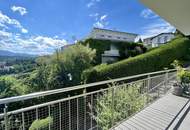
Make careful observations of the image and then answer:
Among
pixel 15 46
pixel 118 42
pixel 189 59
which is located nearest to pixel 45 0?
pixel 118 42

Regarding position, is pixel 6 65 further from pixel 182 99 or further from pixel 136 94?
pixel 182 99

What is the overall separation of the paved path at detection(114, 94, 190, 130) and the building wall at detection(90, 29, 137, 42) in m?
14.8

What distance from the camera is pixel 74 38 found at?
53.5ft

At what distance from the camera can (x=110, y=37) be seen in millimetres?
21016

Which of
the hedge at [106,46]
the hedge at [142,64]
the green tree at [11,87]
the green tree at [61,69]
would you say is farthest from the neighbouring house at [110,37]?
the green tree at [11,87]

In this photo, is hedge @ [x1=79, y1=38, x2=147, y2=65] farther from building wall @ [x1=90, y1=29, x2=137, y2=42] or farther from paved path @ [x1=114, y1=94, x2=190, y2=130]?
paved path @ [x1=114, y1=94, x2=190, y2=130]

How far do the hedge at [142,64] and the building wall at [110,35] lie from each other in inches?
305

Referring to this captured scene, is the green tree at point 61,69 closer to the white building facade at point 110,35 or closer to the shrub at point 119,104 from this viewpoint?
the white building facade at point 110,35

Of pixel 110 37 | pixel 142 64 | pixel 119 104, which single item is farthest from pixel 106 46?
pixel 119 104

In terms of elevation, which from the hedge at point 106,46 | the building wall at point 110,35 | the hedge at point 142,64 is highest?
the building wall at point 110,35

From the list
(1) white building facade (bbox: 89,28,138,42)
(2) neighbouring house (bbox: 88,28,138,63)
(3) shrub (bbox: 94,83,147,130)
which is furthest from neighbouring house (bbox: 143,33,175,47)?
(3) shrub (bbox: 94,83,147,130)

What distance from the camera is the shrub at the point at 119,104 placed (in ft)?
11.6

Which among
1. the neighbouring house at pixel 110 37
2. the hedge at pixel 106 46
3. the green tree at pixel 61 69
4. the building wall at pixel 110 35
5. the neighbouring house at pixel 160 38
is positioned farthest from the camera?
the neighbouring house at pixel 160 38

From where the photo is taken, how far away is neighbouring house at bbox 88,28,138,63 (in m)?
17.6
